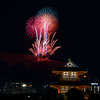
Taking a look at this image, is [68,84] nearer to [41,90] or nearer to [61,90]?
[61,90]

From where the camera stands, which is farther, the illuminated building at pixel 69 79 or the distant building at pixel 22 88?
the distant building at pixel 22 88

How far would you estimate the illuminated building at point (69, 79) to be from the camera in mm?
21703

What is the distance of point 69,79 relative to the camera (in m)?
22.2

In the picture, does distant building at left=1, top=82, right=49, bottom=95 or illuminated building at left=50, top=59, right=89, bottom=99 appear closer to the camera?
illuminated building at left=50, top=59, right=89, bottom=99

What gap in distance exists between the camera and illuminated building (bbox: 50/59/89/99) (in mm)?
21703

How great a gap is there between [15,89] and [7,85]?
11.2 feet

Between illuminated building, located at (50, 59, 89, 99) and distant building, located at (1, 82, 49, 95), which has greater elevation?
illuminated building, located at (50, 59, 89, 99)

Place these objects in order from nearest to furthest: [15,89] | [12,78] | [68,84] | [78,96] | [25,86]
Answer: [78,96]
[68,84]
[15,89]
[25,86]
[12,78]

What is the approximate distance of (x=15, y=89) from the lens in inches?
1924

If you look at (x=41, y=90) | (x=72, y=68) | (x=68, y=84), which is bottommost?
(x=41, y=90)

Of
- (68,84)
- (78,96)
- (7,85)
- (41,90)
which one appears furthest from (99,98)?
(7,85)

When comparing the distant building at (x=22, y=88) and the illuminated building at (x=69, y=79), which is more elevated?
the illuminated building at (x=69, y=79)

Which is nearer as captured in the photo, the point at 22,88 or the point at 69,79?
the point at 69,79

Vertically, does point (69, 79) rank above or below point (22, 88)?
above
